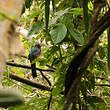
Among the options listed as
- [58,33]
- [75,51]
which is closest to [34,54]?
[75,51]

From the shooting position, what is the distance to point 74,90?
47 centimetres

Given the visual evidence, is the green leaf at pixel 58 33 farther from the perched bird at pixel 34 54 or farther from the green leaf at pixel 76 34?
the perched bird at pixel 34 54

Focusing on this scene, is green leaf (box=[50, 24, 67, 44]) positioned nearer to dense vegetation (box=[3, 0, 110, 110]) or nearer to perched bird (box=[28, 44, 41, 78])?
dense vegetation (box=[3, 0, 110, 110])

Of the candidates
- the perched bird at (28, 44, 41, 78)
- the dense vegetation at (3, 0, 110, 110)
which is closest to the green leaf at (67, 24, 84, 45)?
the dense vegetation at (3, 0, 110, 110)

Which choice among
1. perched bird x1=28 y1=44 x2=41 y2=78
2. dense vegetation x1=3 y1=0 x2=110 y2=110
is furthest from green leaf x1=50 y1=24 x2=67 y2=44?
perched bird x1=28 y1=44 x2=41 y2=78

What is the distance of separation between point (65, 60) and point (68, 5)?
200mm

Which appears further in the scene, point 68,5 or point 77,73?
point 68,5

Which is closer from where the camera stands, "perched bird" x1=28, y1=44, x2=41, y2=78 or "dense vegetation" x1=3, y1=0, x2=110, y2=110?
"dense vegetation" x1=3, y1=0, x2=110, y2=110

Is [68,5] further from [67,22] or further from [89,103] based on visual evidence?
[89,103]

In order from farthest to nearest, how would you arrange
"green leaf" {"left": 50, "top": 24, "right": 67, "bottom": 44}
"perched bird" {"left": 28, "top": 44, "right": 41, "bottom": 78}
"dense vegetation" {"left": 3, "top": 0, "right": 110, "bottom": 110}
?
"perched bird" {"left": 28, "top": 44, "right": 41, "bottom": 78}, "green leaf" {"left": 50, "top": 24, "right": 67, "bottom": 44}, "dense vegetation" {"left": 3, "top": 0, "right": 110, "bottom": 110}

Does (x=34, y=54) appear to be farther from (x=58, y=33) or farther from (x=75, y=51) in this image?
(x=58, y=33)

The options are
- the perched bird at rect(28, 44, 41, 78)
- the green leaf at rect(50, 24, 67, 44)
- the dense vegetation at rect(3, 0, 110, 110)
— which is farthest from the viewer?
the perched bird at rect(28, 44, 41, 78)

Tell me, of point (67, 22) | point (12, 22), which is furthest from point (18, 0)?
point (67, 22)

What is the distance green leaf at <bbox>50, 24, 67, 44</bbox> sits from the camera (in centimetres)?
96
